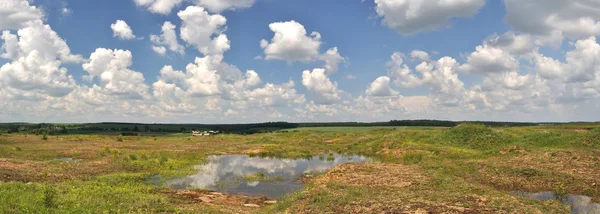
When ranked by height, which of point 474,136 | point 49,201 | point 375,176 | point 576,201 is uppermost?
point 474,136

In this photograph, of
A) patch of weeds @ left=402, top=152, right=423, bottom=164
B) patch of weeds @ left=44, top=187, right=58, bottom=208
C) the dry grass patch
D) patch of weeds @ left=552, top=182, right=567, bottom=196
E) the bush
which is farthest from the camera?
the bush

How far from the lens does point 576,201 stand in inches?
818

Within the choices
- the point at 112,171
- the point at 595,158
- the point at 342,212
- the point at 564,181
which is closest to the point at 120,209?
the point at 342,212

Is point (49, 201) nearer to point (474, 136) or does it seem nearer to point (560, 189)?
point (560, 189)

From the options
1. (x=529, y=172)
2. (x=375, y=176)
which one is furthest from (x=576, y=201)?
(x=375, y=176)

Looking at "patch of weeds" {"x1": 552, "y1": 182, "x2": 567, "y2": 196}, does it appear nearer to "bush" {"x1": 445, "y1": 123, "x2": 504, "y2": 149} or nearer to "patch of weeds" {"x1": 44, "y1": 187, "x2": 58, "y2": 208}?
"bush" {"x1": 445, "y1": 123, "x2": 504, "y2": 149}

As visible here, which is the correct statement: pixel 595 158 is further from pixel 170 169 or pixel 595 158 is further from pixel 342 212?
pixel 170 169

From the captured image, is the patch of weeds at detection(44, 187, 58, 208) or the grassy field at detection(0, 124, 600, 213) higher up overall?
the patch of weeds at detection(44, 187, 58, 208)

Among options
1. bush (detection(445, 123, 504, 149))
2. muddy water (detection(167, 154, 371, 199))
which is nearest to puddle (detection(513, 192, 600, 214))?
muddy water (detection(167, 154, 371, 199))

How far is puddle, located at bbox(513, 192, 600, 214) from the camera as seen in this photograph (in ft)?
61.5

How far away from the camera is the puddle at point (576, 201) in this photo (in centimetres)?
1875

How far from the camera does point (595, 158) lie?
30.3 metres

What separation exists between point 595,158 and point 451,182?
15.9 m

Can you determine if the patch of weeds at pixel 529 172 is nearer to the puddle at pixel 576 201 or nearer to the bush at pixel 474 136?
the puddle at pixel 576 201
